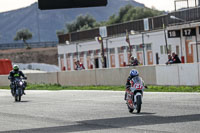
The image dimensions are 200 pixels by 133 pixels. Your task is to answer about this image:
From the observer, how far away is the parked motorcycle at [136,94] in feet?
50.0

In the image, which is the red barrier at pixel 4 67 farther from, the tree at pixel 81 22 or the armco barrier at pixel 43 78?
the tree at pixel 81 22

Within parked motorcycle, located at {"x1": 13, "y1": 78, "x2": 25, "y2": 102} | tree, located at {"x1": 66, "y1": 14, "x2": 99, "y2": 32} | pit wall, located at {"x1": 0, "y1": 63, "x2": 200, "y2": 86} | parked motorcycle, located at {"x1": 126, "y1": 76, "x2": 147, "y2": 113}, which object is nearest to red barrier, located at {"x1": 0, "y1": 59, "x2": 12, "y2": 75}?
pit wall, located at {"x1": 0, "y1": 63, "x2": 200, "y2": 86}

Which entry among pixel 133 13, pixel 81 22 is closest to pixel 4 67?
pixel 133 13

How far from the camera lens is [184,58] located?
1837 inches

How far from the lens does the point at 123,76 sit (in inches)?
1240

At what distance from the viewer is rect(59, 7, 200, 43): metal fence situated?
4297cm

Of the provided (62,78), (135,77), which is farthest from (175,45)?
(135,77)

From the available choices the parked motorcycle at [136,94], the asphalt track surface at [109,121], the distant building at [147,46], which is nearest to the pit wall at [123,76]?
the distant building at [147,46]

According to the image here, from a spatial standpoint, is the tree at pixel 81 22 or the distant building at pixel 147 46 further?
the tree at pixel 81 22

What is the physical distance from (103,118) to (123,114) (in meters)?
1.18

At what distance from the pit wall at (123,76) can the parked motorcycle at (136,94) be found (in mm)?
10488

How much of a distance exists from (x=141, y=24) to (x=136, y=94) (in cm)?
4547

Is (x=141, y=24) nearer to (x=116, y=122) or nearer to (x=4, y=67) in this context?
(x=4, y=67)

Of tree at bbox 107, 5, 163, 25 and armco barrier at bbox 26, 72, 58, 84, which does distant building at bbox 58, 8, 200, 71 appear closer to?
armco barrier at bbox 26, 72, 58, 84
